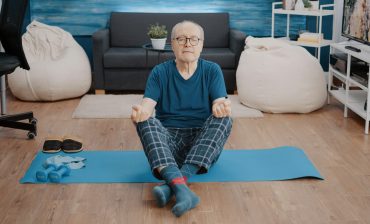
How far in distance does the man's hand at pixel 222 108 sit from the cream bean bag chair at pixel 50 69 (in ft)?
8.08

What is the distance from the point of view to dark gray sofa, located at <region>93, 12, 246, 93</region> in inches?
222

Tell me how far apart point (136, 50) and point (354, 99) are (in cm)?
209

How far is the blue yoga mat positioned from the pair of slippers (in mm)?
42

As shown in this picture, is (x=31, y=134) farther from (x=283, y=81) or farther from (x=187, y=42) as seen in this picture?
(x=283, y=81)

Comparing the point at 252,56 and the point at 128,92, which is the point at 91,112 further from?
the point at 252,56

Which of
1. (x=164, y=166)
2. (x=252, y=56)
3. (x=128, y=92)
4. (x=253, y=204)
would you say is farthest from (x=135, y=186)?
(x=128, y=92)

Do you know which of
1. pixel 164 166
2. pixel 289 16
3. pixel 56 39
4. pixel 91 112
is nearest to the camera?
pixel 164 166

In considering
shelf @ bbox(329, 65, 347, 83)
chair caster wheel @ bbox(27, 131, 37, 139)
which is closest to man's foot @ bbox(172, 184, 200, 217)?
chair caster wheel @ bbox(27, 131, 37, 139)

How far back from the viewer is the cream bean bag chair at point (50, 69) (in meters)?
5.27

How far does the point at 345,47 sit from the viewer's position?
480 cm

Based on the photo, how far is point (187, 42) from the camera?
319 centimetres

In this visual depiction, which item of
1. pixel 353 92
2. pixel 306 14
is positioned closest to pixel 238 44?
pixel 306 14

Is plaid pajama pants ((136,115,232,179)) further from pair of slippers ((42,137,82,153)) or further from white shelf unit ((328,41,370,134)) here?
white shelf unit ((328,41,370,134))

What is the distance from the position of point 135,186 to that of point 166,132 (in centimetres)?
33
